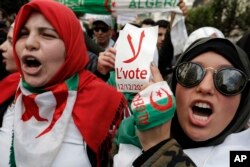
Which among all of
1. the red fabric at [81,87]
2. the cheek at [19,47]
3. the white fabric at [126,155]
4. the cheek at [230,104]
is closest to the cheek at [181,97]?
the cheek at [230,104]

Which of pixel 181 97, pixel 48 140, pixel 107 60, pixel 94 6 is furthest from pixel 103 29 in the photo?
pixel 181 97

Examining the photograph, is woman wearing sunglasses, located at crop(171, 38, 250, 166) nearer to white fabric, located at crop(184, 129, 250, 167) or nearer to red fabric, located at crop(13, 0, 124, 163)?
white fabric, located at crop(184, 129, 250, 167)

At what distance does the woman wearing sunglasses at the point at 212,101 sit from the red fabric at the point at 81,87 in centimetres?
51

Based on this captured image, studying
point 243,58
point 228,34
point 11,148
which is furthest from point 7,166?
point 228,34

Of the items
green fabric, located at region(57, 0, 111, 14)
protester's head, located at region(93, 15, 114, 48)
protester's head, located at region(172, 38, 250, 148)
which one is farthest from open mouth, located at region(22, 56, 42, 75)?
protester's head, located at region(93, 15, 114, 48)

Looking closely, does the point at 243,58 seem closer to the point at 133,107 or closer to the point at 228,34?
the point at 133,107

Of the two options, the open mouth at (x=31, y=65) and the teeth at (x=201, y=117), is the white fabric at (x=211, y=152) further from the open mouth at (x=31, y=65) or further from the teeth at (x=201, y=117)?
the open mouth at (x=31, y=65)

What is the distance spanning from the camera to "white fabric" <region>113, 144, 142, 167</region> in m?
1.69

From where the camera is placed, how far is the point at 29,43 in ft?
6.84

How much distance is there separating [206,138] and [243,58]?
0.40 metres

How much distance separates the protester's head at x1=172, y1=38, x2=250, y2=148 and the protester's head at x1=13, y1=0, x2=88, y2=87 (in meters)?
0.66

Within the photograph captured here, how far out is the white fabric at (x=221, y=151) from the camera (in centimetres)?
170

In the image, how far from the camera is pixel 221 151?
1.71 meters

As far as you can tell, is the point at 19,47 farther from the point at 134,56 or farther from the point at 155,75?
the point at 155,75
